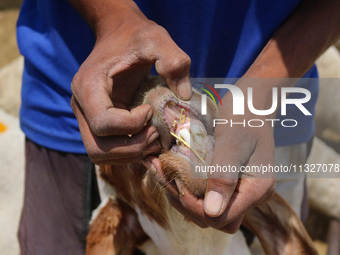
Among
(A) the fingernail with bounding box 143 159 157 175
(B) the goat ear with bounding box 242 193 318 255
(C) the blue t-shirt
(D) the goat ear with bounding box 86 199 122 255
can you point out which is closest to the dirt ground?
(C) the blue t-shirt

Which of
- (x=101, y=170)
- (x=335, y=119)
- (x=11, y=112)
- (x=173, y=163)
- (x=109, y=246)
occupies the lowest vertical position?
(x=11, y=112)

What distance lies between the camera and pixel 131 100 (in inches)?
55.5

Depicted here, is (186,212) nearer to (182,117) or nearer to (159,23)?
(182,117)

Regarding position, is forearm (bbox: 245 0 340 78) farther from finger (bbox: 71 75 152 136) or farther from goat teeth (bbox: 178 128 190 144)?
finger (bbox: 71 75 152 136)

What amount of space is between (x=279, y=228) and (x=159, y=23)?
809mm

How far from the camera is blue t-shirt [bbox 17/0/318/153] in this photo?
164cm

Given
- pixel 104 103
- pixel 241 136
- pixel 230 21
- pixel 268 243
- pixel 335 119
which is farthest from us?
pixel 335 119

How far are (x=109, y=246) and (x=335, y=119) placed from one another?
2.67m

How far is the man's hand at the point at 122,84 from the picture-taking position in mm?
1234

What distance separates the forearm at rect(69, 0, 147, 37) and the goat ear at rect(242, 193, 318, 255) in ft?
2.50

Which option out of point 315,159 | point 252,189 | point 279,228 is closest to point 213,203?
point 252,189

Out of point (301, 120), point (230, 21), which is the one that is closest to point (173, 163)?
point (230, 21)

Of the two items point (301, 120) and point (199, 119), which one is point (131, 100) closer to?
point (199, 119)

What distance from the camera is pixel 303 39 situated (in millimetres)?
1577
